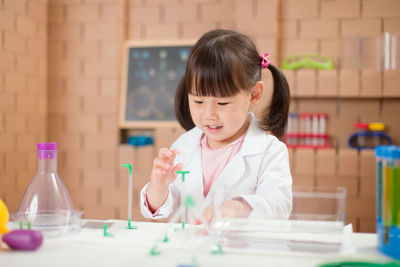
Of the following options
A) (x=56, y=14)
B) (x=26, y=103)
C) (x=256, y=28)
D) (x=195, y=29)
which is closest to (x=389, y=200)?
(x=256, y=28)

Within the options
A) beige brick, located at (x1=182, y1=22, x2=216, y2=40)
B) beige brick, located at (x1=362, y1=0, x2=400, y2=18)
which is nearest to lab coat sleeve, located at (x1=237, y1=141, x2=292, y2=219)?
beige brick, located at (x1=362, y1=0, x2=400, y2=18)

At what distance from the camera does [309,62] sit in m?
2.75

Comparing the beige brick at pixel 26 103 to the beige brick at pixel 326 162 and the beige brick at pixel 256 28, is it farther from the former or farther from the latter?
the beige brick at pixel 326 162

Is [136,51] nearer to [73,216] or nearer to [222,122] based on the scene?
[222,122]

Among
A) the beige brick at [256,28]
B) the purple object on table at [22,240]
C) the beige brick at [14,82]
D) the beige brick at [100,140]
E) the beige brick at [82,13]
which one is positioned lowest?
the purple object on table at [22,240]

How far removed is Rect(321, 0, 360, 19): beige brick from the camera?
2.75 meters

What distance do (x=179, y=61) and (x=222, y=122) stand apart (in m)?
1.91

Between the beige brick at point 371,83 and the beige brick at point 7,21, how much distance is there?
84.8 inches

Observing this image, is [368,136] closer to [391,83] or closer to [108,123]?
[391,83]

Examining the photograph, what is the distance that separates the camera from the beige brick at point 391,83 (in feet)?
8.66

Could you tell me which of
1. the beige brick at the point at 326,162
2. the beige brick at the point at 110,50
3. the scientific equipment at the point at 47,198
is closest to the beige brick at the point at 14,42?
the beige brick at the point at 110,50

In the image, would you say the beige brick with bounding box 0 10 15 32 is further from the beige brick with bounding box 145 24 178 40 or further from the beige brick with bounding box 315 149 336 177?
the beige brick with bounding box 315 149 336 177

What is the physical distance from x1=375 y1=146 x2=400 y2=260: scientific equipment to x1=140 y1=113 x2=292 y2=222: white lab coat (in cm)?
30

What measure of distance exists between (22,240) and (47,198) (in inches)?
6.7
